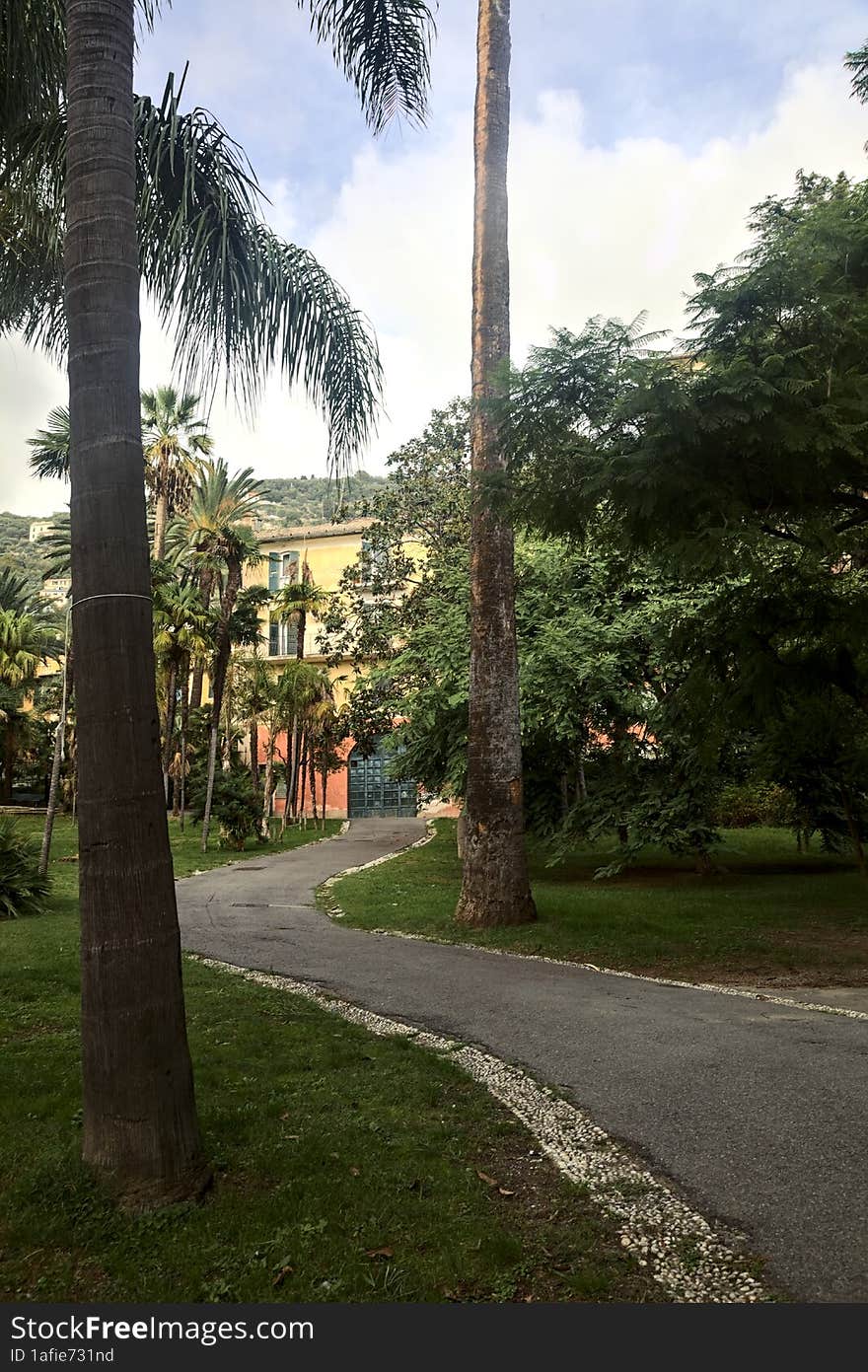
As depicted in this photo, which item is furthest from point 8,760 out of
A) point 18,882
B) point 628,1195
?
point 628,1195

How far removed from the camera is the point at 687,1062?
571 cm

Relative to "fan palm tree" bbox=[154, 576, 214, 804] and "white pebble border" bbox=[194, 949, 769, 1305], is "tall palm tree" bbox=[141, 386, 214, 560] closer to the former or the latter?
"fan palm tree" bbox=[154, 576, 214, 804]

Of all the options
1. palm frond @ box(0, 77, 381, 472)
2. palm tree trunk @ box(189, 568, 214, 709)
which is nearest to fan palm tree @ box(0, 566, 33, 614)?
palm tree trunk @ box(189, 568, 214, 709)

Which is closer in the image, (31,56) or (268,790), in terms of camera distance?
(31,56)

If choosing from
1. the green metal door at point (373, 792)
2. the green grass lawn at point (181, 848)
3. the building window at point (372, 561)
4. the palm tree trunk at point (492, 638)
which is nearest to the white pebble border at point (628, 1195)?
the palm tree trunk at point (492, 638)

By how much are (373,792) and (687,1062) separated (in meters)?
38.3

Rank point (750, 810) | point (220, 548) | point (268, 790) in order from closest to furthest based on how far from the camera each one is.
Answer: point (220, 548) → point (750, 810) → point (268, 790)

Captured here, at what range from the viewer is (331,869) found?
64.1 feet

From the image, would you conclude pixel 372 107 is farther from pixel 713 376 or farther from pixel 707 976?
pixel 707 976

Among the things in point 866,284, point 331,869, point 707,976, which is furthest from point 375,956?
point 331,869

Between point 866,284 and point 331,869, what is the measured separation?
49.8 feet

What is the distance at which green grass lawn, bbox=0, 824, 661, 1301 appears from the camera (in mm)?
3145

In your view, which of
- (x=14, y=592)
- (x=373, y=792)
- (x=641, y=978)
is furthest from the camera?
(x=373, y=792)

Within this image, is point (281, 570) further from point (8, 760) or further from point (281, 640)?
point (8, 760)
